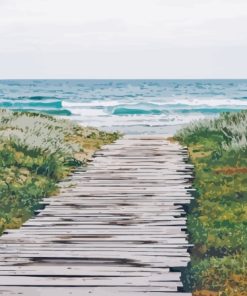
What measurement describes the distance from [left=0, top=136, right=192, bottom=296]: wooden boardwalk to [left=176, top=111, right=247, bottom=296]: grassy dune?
280mm

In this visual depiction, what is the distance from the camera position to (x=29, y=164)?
12.2 m

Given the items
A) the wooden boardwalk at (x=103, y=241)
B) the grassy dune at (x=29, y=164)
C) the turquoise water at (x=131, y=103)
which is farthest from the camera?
the turquoise water at (x=131, y=103)

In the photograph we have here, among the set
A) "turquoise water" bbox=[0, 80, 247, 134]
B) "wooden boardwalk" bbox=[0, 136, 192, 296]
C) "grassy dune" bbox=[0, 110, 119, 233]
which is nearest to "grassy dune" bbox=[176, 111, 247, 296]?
"wooden boardwalk" bbox=[0, 136, 192, 296]

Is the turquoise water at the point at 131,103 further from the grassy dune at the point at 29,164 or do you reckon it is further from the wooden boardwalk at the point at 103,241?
the wooden boardwalk at the point at 103,241

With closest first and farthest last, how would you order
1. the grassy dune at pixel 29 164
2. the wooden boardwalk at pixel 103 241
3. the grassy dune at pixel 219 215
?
the wooden boardwalk at pixel 103 241
the grassy dune at pixel 219 215
the grassy dune at pixel 29 164

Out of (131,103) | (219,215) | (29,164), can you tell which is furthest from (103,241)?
(131,103)

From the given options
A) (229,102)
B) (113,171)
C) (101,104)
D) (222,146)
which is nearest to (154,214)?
(113,171)

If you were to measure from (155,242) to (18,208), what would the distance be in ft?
10.5

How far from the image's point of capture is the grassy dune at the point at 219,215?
243 inches

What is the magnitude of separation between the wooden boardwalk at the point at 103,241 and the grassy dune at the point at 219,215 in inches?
11.0

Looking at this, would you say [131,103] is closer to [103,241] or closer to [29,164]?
[29,164]

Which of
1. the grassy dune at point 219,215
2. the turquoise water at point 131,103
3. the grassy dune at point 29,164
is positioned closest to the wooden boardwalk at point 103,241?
the grassy dune at point 219,215

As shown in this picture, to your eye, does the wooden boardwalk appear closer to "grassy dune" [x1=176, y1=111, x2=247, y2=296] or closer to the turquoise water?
"grassy dune" [x1=176, y1=111, x2=247, y2=296]

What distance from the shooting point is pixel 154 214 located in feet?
26.6
